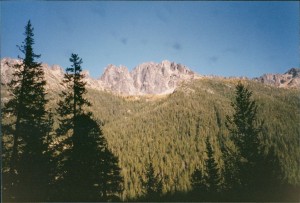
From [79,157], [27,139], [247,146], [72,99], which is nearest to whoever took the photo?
[27,139]

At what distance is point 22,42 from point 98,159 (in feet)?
39.3

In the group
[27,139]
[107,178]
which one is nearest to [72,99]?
[27,139]

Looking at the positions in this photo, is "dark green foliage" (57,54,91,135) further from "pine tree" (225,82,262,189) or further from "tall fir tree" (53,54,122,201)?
"pine tree" (225,82,262,189)

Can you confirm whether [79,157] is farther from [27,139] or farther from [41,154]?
[27,139]

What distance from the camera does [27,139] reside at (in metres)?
23.2

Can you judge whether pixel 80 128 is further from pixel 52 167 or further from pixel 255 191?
pixel 255 191

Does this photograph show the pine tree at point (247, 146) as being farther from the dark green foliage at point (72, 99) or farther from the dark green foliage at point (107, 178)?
the dark green foliage at point (72, 99)

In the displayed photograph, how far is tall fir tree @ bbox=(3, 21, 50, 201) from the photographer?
21.5 m

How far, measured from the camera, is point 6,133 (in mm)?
22562

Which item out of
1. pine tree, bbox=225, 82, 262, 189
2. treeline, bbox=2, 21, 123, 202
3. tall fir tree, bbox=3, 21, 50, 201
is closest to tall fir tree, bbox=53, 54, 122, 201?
treeline, bbox=2, 21, 123, 202

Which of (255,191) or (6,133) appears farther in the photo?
(255,191)

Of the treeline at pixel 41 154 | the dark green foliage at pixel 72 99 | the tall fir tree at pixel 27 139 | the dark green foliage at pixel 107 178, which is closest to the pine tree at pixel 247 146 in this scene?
the dark green foliage at pixel 107 178

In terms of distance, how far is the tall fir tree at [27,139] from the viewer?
2152cm

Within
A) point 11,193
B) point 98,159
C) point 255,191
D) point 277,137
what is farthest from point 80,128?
point 277,137
